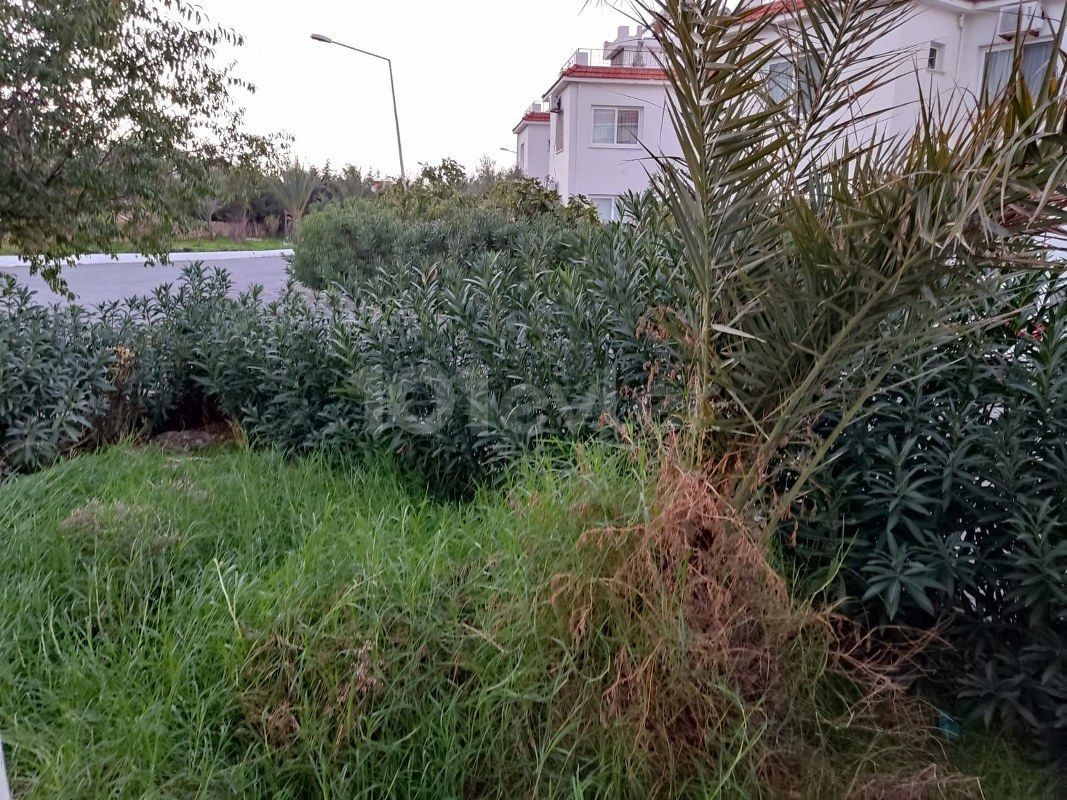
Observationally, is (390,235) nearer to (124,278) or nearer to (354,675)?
(124,278)

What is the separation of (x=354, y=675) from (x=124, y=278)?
2168 cm

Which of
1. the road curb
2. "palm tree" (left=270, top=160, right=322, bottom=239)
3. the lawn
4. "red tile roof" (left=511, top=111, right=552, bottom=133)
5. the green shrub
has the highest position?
"red tile roof" (left=511, top=111, right=552, bottom=133)

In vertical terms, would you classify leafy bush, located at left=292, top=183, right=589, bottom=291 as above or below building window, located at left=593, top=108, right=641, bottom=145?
below

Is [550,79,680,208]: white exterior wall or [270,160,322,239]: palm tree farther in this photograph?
[270,160,322,239]: palm tree

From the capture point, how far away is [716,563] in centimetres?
243

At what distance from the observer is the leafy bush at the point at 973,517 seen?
105 inches

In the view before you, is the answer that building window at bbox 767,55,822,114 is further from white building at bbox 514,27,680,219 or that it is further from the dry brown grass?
white building at bbox 514,27,680,219

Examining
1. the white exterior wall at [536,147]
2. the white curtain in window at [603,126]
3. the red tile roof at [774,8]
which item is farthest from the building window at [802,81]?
the white exterior wall at [536,147]

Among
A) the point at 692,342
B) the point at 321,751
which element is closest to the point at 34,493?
the point at 321,751

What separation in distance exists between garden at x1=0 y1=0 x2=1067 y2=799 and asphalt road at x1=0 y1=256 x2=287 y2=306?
45.5ft

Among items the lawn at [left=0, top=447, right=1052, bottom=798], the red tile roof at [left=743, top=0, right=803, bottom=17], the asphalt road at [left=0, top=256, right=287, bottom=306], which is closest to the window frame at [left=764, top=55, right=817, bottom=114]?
the red tile roof at [left=743, top=0, right=803, bottom=17]

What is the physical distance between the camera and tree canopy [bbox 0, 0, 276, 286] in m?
5.41

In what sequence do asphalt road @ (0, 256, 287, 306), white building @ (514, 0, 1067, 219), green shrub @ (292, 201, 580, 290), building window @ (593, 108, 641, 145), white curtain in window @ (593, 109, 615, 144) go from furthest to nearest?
white curtain in window @ (593, 109, 615, 144) < building window @ (593, 108, 641, 145) < asphalt road @ (0, 256, 287, 306) < white building @ (514, 0, 1067, 219) < green shrub @ (292, 201, 580, 290)

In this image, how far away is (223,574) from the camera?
10.2 ft
